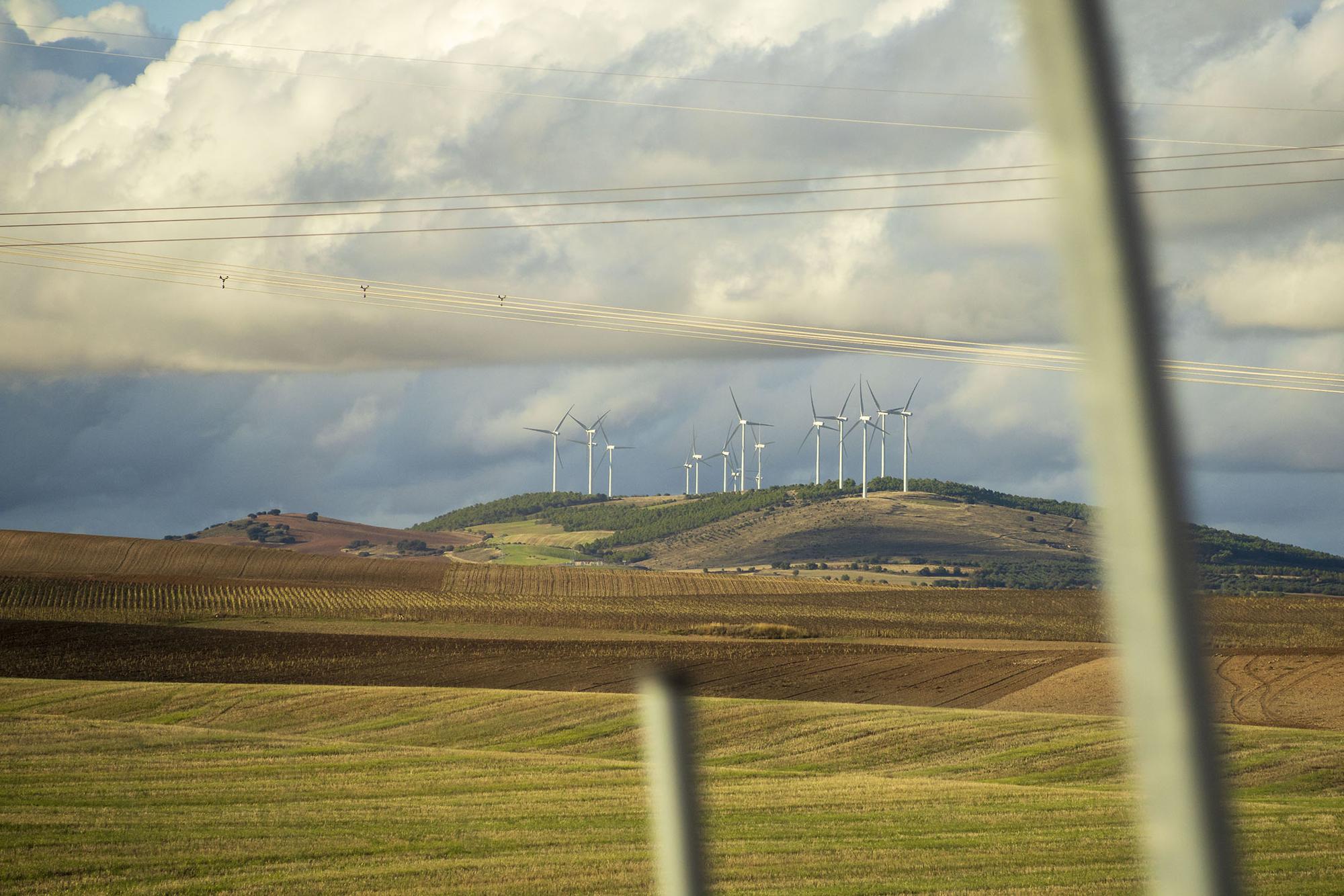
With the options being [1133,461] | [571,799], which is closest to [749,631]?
[571,799]

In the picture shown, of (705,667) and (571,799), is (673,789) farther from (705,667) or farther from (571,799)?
(705,667)

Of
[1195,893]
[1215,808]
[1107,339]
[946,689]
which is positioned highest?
[1107,339]

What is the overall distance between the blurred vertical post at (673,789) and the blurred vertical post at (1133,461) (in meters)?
0.87

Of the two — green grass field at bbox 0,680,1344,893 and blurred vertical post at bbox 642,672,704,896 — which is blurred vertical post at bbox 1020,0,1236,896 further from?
green grass field at bbox 0,680,1344,893

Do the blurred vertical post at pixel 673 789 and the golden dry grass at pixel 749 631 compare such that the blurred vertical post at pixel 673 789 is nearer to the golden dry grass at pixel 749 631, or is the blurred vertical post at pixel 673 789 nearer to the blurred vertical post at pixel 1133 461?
the blurred vertical post at pixel 1133 461

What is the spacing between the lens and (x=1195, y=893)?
1543 millimetres

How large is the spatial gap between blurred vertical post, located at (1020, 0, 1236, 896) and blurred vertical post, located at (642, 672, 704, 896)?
868mm

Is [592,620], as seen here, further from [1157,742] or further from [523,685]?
[1157,742]

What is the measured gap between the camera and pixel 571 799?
23828 mm

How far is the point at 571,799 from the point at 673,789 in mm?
22542

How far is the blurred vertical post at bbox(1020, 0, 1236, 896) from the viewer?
5.00 feet

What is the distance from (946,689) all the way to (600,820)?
28655 millimetres

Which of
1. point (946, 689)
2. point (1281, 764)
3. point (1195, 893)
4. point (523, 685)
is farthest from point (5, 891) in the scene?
point (946, 689)

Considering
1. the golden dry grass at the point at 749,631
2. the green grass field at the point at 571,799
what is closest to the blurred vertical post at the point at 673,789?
the green grass field at the point at 571,799
